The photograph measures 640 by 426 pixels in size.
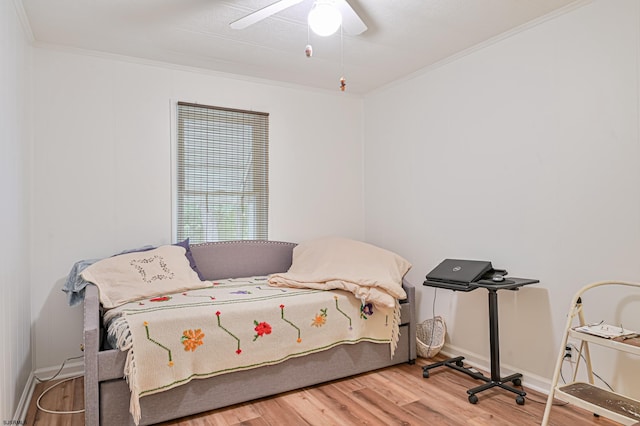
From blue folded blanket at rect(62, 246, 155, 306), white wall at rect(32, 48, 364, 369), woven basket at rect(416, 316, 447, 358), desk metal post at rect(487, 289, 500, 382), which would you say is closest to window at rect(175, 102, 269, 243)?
white wall at rect(32, 48, 364, 369)

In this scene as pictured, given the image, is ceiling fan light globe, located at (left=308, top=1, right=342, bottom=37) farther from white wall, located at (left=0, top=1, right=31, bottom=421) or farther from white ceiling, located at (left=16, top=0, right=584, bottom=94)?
white wall, located at (left=0, top=1, right=31, bottom=421)

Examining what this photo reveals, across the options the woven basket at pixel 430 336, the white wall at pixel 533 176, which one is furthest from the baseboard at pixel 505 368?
the woven basket at pixel 430 336

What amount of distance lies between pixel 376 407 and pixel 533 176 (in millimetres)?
1789

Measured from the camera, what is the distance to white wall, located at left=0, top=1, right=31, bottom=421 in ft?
6.68

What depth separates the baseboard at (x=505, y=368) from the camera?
2.67m

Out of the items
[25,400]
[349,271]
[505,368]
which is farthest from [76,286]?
[505,368]

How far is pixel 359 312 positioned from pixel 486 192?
1.29m

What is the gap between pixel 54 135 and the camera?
120 inches

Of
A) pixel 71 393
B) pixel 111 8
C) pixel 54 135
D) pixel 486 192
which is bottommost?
pixel 71 393

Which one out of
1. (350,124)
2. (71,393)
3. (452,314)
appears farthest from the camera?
(350,124)

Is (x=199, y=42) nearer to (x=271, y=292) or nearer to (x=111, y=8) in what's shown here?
(x=111, y=8)

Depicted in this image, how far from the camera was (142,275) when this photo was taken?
278cm

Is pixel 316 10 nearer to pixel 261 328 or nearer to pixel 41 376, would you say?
pixel 261 328

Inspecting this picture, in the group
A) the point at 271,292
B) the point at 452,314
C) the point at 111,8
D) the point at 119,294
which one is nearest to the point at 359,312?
the point at 271,292
